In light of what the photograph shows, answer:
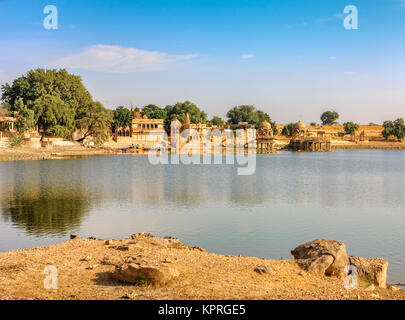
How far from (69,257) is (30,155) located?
53724mm

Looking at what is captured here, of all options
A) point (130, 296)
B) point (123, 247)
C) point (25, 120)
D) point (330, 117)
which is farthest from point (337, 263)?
point (330, 117)

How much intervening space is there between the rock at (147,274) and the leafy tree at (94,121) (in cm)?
7195

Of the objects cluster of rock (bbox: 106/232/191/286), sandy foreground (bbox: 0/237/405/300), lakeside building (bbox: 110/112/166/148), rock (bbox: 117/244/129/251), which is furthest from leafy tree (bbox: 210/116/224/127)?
cluster of rock (bbox: 106/232/191/286)

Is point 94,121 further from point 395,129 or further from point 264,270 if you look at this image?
point 395,129

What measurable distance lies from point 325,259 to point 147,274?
16.5 ft

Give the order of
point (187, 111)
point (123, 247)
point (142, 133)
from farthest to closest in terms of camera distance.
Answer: point (187, 111)
point (142, 133)
point (123, 247)

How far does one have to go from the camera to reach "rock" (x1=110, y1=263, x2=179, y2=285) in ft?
31.9

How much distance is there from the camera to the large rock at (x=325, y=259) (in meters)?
11.7

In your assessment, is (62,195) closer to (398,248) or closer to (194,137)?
(398,248)

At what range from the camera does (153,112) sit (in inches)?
4931

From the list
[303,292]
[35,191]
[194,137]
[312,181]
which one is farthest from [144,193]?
[194,137]

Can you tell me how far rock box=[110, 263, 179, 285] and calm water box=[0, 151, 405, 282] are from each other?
18.4 ft

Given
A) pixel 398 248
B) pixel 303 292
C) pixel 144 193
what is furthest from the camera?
pixel 144 193
